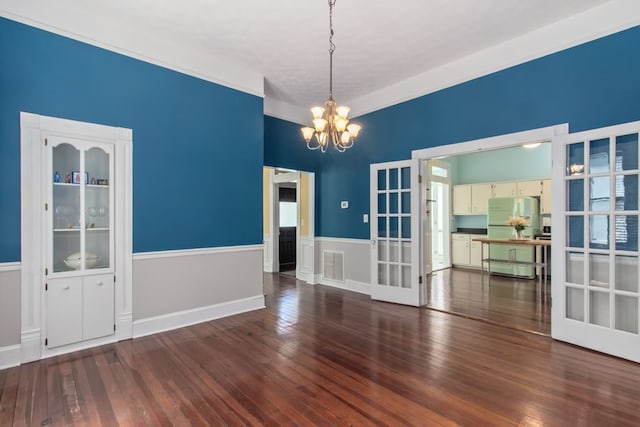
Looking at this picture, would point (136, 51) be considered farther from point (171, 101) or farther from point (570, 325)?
point (570, 325)

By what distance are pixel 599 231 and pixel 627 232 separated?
0.67 feet

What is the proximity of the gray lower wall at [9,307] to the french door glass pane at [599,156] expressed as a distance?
570 cm

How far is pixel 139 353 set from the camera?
3131mm

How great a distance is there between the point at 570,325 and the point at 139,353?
4.46 m

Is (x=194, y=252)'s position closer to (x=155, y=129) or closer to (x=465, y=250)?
(x=155, y=129)

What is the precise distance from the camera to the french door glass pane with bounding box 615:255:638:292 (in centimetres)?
294

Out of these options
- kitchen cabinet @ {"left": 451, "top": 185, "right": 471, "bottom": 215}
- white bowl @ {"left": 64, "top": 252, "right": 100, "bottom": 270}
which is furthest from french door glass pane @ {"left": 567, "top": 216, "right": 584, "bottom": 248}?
white bowl @ {"left": 64, "top": 252, "right": 100, "bottom": 270}

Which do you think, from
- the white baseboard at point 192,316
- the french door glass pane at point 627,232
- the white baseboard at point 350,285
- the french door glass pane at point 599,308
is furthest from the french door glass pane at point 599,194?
the white baseboard at point 192,316

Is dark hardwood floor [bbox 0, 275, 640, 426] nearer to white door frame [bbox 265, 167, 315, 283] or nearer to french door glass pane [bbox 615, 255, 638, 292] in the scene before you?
french door glass pane [bbox 615, 255, 638, 292]

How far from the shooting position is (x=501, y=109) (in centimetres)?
388

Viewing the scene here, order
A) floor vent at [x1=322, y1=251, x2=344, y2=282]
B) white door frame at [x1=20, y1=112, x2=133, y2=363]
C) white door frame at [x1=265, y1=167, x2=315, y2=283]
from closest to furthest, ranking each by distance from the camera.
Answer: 1. white door frame at [x1=20, y1=112, x2=133, y2=363]
2. floor vent at [x1=322, y1=251, x2=344, y2=282]
3. white door frame at [x1=265, y1=167, x2=315, y2=283]

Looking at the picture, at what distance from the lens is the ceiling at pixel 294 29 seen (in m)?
3.12

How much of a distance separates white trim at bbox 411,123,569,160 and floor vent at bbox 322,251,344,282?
2.39 metres

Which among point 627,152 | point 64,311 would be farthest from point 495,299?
point 64,311
